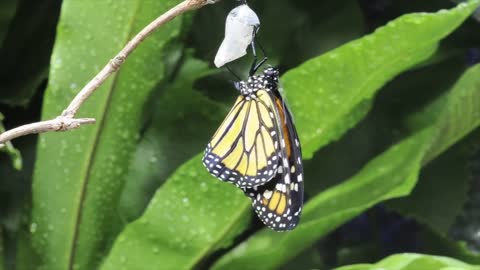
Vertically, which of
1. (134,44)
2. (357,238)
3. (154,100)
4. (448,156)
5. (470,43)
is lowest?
(357,238)

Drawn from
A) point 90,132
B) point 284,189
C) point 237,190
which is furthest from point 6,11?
point 284,189

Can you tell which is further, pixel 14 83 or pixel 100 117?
pixel 14 83

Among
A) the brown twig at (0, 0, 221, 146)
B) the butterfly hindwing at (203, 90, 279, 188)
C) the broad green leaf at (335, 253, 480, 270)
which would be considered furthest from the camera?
the broad green leaf at (335, 253, 480, 270)

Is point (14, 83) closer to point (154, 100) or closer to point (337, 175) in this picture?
point (154, 100)

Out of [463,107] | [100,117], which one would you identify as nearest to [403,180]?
[463,107]

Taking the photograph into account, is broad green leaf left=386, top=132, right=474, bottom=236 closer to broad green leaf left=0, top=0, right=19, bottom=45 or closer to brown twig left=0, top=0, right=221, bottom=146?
broad green leaf left=0, top=0, right=19, bottom=45

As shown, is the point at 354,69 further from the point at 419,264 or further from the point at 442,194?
the point at 442,194

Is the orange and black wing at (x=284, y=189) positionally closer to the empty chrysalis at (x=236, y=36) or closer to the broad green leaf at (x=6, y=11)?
the empty chrysalis at (x=236, y=36)

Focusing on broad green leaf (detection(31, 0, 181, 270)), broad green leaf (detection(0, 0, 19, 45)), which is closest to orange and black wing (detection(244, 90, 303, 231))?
broad green leaf (detection(31, 0, 181, 270))
